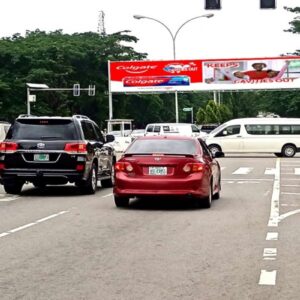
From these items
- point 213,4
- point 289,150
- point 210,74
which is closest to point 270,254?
point 213,4

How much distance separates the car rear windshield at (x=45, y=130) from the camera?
1666cm

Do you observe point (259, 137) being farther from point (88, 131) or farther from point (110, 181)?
point (88, 131)

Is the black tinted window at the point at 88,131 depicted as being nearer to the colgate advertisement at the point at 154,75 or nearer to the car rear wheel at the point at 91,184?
the car rear wheel at the point at 91,184

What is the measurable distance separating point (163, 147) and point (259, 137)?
83.4 feet

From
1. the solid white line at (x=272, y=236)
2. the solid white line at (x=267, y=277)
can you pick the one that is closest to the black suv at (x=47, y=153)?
the solid white line at (x=272, y=236)

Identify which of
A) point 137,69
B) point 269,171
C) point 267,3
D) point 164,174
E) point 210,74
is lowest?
point 269,171

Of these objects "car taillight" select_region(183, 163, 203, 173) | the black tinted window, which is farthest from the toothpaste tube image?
"car taillight" select_region(183, 163, 203, 173)

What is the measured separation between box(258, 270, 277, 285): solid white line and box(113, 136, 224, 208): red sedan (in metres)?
5.81

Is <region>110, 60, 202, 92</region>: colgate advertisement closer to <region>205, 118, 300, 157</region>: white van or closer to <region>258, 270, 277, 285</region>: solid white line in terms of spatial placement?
<region>205, 118, 300, 157</region>: white van

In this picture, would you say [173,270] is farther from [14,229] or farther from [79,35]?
[79,35]

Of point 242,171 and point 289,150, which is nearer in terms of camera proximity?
point 242,171

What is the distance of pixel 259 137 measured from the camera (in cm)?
3897

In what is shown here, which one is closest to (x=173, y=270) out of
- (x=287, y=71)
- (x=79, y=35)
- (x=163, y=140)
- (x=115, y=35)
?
Result: (x=163, y=140)

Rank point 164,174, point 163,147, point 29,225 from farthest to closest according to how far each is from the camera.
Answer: point 163,147 < point 164,174 < point 29,225
